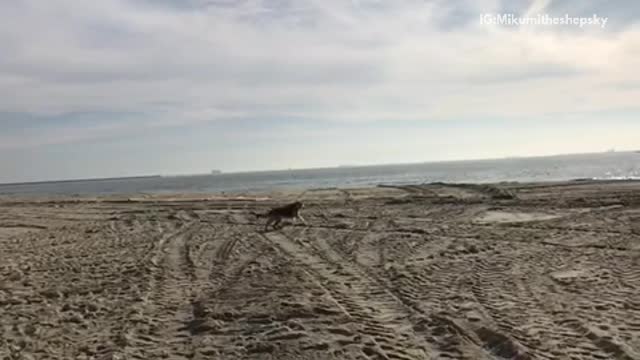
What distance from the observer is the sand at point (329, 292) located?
7332mm

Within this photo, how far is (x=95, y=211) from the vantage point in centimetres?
3102

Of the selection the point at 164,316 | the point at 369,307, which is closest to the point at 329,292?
the point at 369,307

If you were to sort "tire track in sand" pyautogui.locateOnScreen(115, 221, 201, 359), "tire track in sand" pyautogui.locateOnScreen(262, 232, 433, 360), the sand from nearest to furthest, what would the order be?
1. "tire track in sand" pyautogui.locateOnScreen(262, 232, 433, 360)
2. the sand
3. "tire track in sand" pyautogui.locateOnScreen(115, 221, 201, 359)

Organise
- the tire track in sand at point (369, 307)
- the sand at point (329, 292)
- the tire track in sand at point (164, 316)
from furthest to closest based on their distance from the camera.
→ 1. the tire track in sand at point (164, 316)
2. the sand at point (329, 292)
3. the tire track in sand at point (369, 307)

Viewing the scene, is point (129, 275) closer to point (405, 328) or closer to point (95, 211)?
point (405, 328)

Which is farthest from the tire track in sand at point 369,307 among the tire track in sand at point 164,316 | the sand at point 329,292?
the tire track in sand at point 164,316

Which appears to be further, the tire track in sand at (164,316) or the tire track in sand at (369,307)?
the tire track in sand at (164,316)

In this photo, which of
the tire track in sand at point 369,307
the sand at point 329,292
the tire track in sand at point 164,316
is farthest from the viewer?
the tire track in sand at point 164,316

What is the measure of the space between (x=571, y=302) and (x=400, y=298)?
234cm

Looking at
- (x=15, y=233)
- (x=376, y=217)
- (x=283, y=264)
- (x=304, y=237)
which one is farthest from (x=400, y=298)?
(x=15, y=233)

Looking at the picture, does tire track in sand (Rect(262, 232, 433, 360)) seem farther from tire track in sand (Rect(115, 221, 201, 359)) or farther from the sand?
tire track in sand (Rect(115, 221, 201, 359))

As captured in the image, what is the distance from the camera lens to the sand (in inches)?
289

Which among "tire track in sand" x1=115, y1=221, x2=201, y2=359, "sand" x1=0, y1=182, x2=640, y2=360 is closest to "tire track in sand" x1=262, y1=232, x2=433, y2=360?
"sand" x1=0, y1=182, x2=640, y2=360

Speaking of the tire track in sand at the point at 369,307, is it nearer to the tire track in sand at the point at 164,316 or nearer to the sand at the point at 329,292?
the sand at the point at 329,292
